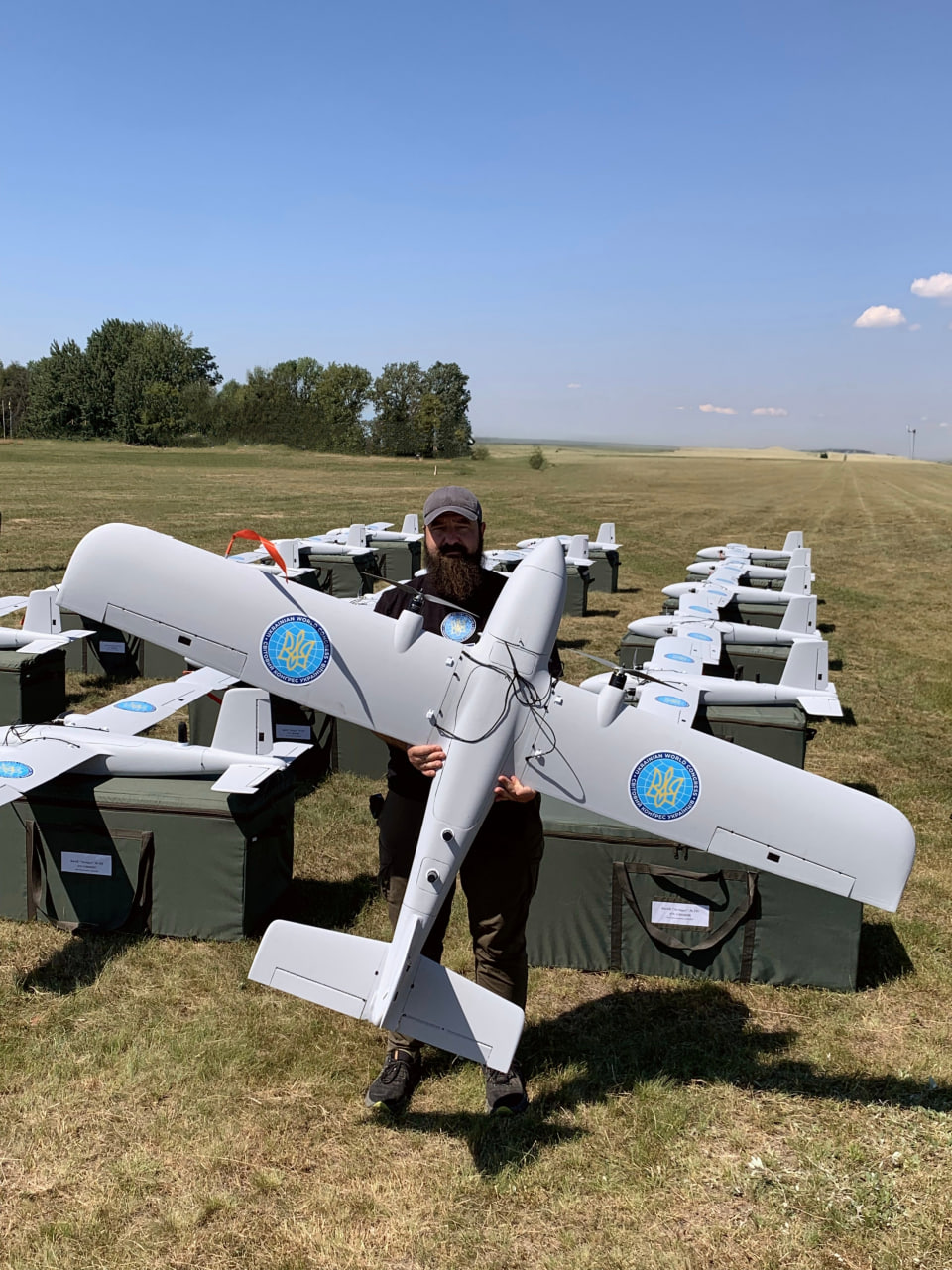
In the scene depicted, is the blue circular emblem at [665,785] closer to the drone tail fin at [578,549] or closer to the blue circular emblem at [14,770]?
the blue circular emblem at [14,770]

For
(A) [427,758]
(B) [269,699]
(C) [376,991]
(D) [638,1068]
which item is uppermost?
(A) [427,758]

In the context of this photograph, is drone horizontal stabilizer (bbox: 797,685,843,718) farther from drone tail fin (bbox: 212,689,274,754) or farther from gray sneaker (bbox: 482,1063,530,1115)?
gray sneaker (bbox: 482,1063,530,1115)

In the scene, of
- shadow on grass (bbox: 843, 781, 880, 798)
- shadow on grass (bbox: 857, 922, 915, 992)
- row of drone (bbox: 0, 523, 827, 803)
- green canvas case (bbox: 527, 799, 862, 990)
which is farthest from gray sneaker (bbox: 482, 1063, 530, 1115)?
shadow on grass (bbox: 843, 781, 880, 798)

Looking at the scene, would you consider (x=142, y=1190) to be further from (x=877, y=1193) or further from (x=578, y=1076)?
(x=877, y=1193)

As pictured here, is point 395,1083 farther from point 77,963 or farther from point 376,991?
point 77,963

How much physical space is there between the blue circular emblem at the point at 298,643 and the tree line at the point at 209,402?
83.2m

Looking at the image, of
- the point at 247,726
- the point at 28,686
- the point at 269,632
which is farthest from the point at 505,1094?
the point at 28,686

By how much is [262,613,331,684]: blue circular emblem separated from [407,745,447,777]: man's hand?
2.18 feet

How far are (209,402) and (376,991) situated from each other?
90084mm

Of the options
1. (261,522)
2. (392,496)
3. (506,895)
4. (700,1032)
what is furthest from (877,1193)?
(392,496)

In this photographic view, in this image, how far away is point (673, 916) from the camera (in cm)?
581

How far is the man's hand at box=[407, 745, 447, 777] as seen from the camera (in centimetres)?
432

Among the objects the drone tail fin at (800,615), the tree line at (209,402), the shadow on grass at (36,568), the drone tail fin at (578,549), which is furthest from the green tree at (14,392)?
the drone tail fin at (800,615)

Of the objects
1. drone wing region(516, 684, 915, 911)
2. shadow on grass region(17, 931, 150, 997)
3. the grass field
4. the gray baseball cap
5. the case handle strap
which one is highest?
the gray baseball cap
